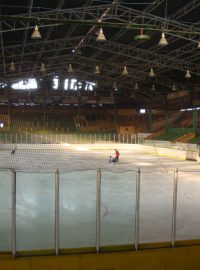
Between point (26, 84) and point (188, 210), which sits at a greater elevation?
point (26, 84)

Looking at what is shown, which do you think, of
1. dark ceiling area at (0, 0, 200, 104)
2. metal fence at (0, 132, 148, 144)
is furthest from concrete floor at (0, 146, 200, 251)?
metal fence at (0, 132, 148, 144)

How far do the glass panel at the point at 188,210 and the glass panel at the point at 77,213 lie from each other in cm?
197

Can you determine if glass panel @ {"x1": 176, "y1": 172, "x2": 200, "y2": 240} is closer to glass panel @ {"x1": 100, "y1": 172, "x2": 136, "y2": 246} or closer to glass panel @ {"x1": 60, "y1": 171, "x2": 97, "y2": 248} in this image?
glass panel @ {"x1": 100, "y1": 172, "x2": 136, "y2": 246}

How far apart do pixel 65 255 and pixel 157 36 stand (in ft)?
65.1

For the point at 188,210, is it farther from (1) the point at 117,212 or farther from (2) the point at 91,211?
(2) the point at 91,211

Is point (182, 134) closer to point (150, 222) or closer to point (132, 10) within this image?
point (132, 10)

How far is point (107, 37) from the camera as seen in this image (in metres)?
24.3

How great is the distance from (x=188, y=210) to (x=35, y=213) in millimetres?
4239

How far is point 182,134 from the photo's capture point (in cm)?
3938

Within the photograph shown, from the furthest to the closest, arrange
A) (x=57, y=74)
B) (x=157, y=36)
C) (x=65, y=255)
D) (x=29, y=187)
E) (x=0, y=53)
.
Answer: (x=57, y=74)
(x=0, y=53)
(x=157, y=36)
(x=29, y=187)
(x=65, y=255)

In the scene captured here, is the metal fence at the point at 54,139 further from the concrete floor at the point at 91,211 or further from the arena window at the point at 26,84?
the concrete floor at the point at 91,211

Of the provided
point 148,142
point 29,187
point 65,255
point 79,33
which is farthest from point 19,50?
point 65,255

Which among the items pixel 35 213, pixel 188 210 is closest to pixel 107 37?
pixel 188 210

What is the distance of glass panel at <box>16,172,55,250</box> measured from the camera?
7.30 meters
